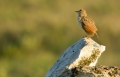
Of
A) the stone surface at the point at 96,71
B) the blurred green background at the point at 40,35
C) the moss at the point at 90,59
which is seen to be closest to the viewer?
the stone surface at the point at 96,71

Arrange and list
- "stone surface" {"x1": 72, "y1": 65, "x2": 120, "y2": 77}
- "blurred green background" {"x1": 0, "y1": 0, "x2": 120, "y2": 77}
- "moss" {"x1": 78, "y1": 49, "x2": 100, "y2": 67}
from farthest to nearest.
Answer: "blurred green background" {"x1": 0, "y1": 0, "x2": 120, "y2": 77}, "moss" {"x1": 78, "y1": 49, "x2": 100, "y2": 67}, "stone surface" {"x1": 72, "y1": 65, "x2": 120, "y2": 77}

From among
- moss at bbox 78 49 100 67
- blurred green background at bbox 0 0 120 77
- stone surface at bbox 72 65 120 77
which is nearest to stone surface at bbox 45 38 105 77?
moss at bbox 78 49 100 67

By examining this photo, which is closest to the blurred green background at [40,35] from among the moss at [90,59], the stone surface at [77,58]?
the stone surface at [77,58]

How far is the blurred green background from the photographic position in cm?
1577

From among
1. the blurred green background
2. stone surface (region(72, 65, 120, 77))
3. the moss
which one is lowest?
stone surface (region(72, 65, 120, 77))

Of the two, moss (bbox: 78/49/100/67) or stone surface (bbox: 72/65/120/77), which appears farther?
moss (bbox: 78/49/100/67)

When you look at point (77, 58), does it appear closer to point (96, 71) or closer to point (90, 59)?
point (90, 59)

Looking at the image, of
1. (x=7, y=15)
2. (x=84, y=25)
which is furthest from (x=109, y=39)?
(x=84, y=25)

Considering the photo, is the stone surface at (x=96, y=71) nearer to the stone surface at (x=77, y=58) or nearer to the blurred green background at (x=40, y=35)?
the stone surface at (x=77, y=58)

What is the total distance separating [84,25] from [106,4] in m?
17.5

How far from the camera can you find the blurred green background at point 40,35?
51.7 feet

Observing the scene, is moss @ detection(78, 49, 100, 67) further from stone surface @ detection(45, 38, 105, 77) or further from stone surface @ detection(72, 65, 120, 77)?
stone surface @ detection(72, 65, 120, 77)

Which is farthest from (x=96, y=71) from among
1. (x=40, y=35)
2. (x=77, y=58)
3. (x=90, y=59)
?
(x=40, y=35)

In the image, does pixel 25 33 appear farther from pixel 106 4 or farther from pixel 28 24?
pixel 106 4
